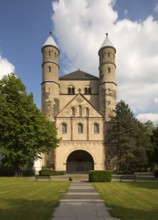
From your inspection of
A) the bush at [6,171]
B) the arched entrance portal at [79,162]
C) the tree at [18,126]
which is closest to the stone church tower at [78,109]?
the arched entrance portal at [79,162]

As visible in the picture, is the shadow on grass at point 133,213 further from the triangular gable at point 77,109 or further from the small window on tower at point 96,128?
the triangular gable at point 77,109

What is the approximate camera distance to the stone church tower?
2071 inches

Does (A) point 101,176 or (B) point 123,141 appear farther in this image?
(B) point 123,141

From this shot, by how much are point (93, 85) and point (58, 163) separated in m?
19.8

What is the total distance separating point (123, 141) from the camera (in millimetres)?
52438

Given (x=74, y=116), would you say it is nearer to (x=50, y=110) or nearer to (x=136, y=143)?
(x=50, y=110)

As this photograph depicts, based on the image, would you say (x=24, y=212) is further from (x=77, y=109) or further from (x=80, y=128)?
(x=77, y=109)

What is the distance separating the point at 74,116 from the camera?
53812mm

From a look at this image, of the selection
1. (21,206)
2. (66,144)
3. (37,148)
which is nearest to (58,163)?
(66,144)

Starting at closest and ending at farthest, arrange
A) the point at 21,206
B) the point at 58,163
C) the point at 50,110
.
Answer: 1. the point at 21,206
2. the point at 58,163
3. the point at 50,110

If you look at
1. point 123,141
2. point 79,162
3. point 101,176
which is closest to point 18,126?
point 101,176

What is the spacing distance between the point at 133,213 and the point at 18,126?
28133mm

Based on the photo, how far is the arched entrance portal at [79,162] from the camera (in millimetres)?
52500

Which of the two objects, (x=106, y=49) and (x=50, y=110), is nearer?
(x=50, y=110)
